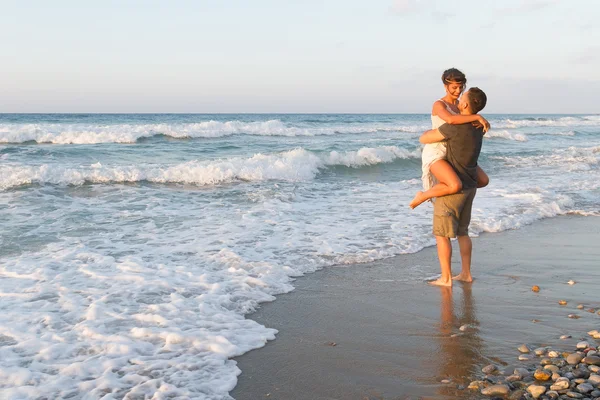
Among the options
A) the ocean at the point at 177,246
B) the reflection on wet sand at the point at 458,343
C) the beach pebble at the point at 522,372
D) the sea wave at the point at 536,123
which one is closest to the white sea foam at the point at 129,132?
the ocean at the point at 177,246

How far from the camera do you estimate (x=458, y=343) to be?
379cm

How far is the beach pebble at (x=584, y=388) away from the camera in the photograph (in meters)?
3.01

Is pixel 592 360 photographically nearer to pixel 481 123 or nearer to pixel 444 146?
pixel 481 123

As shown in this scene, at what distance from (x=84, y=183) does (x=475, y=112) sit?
930 centimetres

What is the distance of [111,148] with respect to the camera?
19203mm

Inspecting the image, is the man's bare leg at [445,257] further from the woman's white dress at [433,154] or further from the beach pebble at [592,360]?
the beach pebble at [592,360]

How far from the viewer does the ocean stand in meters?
3.56

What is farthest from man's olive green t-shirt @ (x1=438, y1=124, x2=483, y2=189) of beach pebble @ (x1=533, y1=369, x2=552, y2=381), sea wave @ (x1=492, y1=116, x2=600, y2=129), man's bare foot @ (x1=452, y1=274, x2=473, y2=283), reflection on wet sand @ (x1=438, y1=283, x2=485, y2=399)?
sea wave @ (x1=492, y1=116, x2=600, y2=129)

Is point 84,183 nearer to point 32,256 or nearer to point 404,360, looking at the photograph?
point 32,256

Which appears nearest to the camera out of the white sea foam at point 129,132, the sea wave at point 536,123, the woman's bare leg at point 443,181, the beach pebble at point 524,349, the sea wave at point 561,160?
the beach pebble at point 524,349

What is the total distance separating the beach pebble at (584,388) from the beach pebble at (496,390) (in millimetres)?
380

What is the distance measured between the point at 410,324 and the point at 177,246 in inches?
134

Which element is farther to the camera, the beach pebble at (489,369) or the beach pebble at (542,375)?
the beach pebble at (489,369)

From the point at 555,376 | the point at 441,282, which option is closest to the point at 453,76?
the point at 441,282
